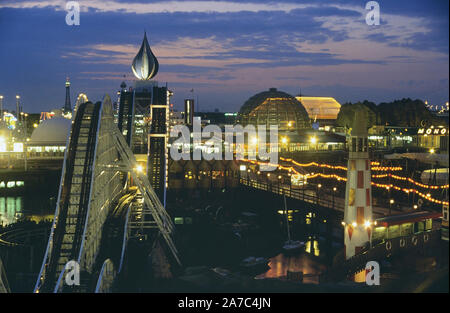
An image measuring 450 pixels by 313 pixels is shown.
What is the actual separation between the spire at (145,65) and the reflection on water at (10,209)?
25.7m

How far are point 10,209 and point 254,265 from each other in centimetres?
3643

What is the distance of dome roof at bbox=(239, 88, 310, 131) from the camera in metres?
94.6

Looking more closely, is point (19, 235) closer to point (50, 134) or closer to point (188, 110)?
point (50, 134)

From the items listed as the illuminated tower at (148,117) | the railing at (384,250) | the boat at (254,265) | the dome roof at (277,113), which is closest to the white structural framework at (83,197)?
the boat at (254,265)

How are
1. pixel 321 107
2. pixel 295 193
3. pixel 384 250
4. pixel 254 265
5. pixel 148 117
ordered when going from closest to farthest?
pixel 384 250 < pixel 254 265 < pixel 295 193 < pixel 148 117 < pixel 321 107

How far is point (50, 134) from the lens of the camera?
3752 inches

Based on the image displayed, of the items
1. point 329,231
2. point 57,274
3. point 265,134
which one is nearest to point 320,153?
point 265,134

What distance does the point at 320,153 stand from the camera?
8194cm

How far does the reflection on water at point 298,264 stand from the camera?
3591cm

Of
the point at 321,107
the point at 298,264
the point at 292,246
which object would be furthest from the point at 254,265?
the point at 321,107

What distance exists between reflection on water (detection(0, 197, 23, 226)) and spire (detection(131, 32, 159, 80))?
25671mm

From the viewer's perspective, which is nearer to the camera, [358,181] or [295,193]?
[358,181]

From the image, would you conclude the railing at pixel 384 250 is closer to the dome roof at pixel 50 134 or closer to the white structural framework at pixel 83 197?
the white structural framework at pixel 83 197

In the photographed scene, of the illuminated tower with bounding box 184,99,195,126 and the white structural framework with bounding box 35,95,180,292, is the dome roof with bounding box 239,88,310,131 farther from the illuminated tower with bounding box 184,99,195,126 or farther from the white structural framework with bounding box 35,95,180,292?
the white structural framework with bounding box 35,95,180,292
